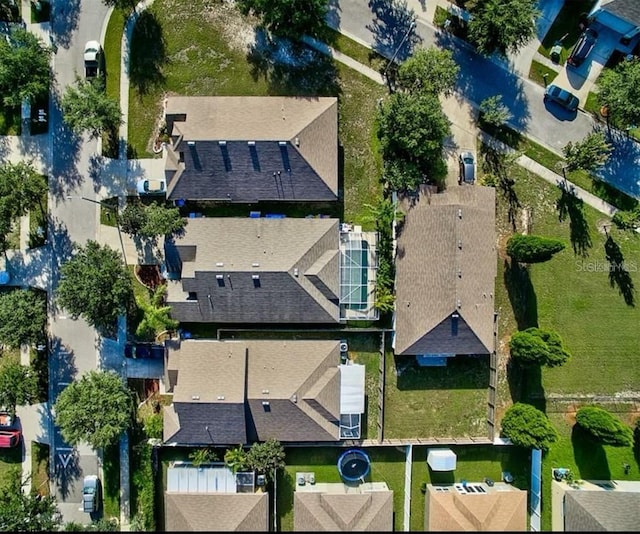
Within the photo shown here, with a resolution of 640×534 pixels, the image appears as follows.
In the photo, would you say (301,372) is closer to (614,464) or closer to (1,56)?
(614,464)

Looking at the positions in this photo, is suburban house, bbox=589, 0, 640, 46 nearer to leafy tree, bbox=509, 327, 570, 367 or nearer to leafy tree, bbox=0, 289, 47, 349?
leafy tree, bbox=509, 327, 570, 367

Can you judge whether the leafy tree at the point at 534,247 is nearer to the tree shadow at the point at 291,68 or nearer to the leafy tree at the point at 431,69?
the leafy tree at the point at 431,69

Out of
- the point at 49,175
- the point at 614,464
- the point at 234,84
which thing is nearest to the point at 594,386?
the point at 614,464

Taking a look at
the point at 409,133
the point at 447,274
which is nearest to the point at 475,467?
the point at 447,274

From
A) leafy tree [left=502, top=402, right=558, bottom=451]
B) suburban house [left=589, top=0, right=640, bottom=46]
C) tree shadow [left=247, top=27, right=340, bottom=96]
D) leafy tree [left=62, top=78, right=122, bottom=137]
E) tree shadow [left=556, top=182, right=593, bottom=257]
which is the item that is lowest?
leafy tree [left=502, top=402, right=558, bottom=451]

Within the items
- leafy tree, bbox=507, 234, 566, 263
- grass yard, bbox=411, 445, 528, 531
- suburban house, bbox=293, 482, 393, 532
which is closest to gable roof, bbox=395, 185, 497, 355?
leafy tree, bbox=507, 234, 566, 263
